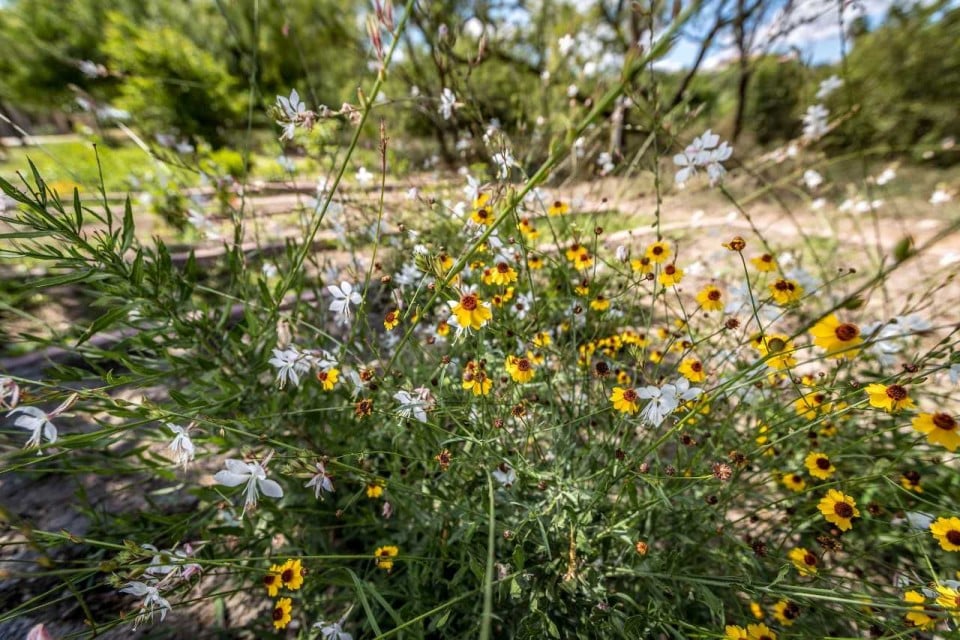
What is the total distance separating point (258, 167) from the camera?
273 inches

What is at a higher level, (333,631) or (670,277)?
(670,277)

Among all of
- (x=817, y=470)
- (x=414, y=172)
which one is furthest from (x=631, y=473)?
(x=414, y=172)

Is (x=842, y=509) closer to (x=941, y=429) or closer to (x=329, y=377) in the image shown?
(x=941, y=429)

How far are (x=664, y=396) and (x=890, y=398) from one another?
37 cm

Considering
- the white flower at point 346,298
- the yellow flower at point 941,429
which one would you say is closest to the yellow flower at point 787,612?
the yellow flower at point 941,429

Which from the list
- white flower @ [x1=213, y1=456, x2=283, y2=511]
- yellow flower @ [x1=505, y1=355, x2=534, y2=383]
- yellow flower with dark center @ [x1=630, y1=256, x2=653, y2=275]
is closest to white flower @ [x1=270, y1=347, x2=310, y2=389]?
white flower @ [x1=213, y1=456, x2=283, y2=511]

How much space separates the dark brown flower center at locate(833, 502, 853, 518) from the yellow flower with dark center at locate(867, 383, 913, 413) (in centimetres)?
26

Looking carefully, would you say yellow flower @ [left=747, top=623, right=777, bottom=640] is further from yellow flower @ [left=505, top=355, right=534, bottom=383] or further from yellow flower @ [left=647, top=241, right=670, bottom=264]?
yellow flower @ [left=647, top=241, right=670, bottom=264]

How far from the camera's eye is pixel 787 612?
886 millimetres

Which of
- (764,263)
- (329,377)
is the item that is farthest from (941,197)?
(329,377)

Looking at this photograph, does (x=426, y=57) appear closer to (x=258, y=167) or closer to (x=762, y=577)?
(x=258, y=167)

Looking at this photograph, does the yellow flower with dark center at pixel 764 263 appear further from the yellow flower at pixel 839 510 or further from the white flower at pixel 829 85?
the white flower at pixel 829 85

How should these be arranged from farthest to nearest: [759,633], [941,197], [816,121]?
1. [941,197]
2. [816,121]
3. [759,633]

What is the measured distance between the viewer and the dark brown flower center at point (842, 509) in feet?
2.66
